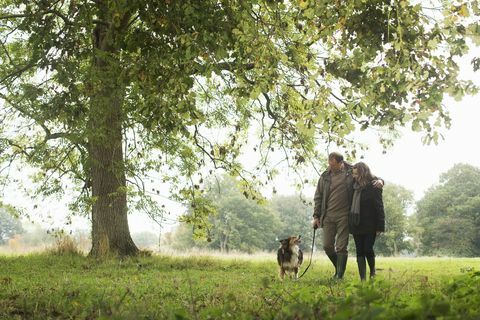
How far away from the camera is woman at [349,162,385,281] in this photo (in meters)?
8.79

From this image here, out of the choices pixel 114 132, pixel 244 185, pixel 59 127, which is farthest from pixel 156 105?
pixel 59 127

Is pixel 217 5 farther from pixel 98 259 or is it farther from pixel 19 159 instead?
pixel 19 159

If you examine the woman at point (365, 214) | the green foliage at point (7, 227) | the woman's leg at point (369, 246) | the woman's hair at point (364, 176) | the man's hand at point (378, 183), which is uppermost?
the green foliage at point (7, 227)

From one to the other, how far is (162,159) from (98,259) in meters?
3.73

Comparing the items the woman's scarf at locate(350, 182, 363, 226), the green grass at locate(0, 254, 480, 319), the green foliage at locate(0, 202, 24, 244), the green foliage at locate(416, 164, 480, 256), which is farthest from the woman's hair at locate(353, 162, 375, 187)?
the green foliage at locate(0, 202, 24, 244)

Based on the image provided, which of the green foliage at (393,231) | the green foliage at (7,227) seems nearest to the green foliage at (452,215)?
the green foliage at (393,231)

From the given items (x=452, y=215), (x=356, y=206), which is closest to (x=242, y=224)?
(x=452, y=215)

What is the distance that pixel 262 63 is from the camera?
770cm

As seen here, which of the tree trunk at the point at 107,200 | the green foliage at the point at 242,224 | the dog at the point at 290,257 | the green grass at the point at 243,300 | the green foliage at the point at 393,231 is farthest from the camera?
the green foliage at the point at 242,224

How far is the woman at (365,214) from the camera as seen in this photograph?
28.8 ft

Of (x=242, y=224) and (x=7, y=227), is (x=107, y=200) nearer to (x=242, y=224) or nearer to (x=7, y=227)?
(x=242, y=224)

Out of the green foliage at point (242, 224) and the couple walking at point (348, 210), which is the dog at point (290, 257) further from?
the green foliage at point (242, 224)

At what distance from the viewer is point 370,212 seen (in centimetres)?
882

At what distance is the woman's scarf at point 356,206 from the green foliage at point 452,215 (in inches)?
2364
